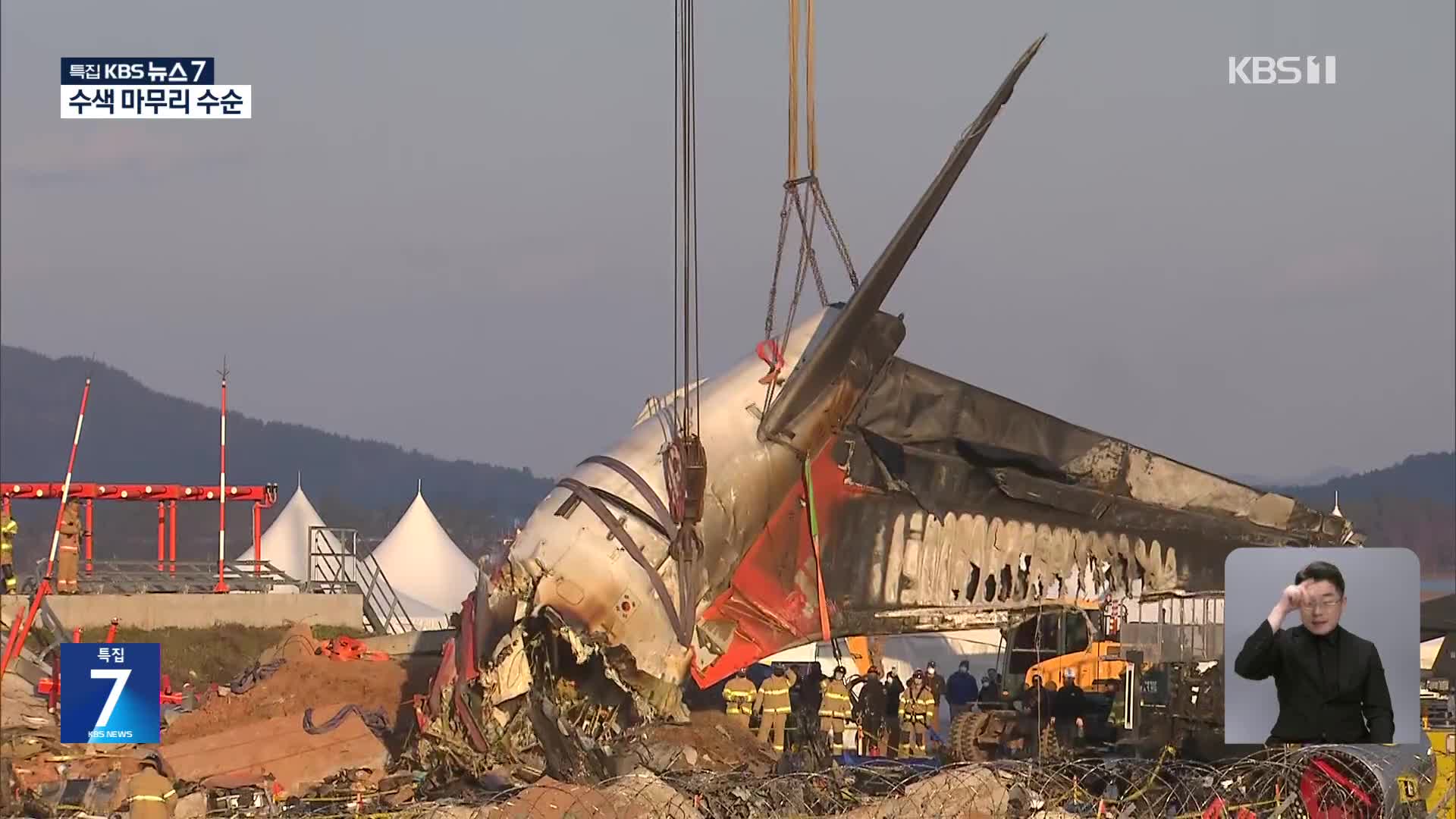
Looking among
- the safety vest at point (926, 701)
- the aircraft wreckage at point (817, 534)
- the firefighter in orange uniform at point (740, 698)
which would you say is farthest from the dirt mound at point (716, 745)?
the safety vest at point (926, 701)

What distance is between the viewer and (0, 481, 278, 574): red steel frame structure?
35.3 m

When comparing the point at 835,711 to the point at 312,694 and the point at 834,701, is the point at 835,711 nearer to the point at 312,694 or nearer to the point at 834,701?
the point at 834,701

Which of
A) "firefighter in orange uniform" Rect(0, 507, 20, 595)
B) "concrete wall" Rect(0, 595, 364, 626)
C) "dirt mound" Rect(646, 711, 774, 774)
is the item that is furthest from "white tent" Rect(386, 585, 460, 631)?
"dirt mound" Rect(646, 711, 774, 774)

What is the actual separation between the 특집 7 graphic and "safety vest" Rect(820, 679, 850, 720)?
1113 centimetres

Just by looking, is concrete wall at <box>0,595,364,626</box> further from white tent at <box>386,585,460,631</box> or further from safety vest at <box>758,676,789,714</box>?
safety vest at <box>758,676,789,714</box>

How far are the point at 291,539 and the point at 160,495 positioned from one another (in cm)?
1708

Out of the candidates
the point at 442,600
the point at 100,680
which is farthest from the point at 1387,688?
the point at 442,600

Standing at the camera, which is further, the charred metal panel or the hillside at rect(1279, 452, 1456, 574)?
the hillside at rect(1279, 452, 1456, 574)

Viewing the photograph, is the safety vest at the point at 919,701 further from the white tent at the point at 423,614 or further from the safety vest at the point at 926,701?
the white tent at the point at 423,614

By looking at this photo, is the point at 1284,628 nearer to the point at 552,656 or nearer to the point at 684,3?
the point at 552,656

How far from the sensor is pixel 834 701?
24.6 metres

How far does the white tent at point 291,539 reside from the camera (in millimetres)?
52562

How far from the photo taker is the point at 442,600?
4850 centimetres

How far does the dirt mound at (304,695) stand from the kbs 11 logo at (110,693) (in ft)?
23.8
